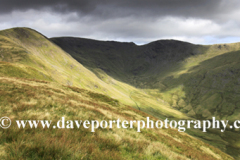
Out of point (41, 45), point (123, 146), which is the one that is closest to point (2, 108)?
point (123, 146)

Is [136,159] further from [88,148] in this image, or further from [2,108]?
[2,108]

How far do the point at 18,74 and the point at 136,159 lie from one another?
5376cm

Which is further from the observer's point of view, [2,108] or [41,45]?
[41,45]

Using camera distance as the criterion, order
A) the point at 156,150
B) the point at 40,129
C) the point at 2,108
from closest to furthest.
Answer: the point at 40,129 → the point at 156,150 → the point at 2,108

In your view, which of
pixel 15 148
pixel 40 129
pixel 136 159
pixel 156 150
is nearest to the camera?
pixel 15 148

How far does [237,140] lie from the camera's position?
153 metres

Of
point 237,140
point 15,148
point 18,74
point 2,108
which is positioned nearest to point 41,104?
point 2,108

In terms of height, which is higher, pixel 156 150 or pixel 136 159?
pixel 136 159

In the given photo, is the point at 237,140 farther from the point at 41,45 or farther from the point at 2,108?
Result: the point at 41,45

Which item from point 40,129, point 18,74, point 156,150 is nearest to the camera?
point 40,129

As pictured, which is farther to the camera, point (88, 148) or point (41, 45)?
point (41, 45)

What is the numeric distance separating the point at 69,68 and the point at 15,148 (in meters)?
159

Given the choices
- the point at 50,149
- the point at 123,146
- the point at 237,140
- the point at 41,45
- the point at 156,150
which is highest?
the point at 41,45

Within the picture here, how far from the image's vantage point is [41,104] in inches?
446
